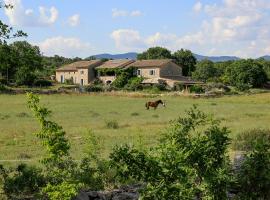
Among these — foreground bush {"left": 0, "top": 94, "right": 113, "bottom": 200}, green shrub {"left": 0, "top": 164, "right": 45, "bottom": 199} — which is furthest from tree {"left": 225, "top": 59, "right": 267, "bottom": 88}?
green shrub {"left": 0, "top": 164, "right": 45, "bottom": 199}

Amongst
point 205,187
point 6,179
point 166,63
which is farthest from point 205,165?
point 166,63

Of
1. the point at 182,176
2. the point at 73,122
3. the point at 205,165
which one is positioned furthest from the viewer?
the point at 73,122

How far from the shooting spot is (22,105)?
51438mm

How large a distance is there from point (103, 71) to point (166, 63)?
1437 centimetres

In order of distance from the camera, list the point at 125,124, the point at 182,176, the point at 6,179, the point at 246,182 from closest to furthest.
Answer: the point at 182,176
the point at 246,182
the point at 6,179
the point at 125,124

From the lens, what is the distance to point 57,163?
8797 millimetres

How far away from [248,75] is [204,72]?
21.3 m

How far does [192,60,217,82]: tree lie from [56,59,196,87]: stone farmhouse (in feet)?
62.6

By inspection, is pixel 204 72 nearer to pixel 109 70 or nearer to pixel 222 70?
pixel 222 70

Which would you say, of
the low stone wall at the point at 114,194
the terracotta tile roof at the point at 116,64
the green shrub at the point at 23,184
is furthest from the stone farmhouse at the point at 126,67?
the green shrub at the point at 23,184

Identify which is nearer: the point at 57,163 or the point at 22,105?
the point at 57,163

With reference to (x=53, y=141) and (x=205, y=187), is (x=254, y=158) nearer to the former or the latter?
(x=205, y=187)

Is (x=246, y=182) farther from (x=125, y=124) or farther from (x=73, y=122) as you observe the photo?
(x=73, y=122)

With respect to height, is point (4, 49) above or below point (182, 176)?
above
